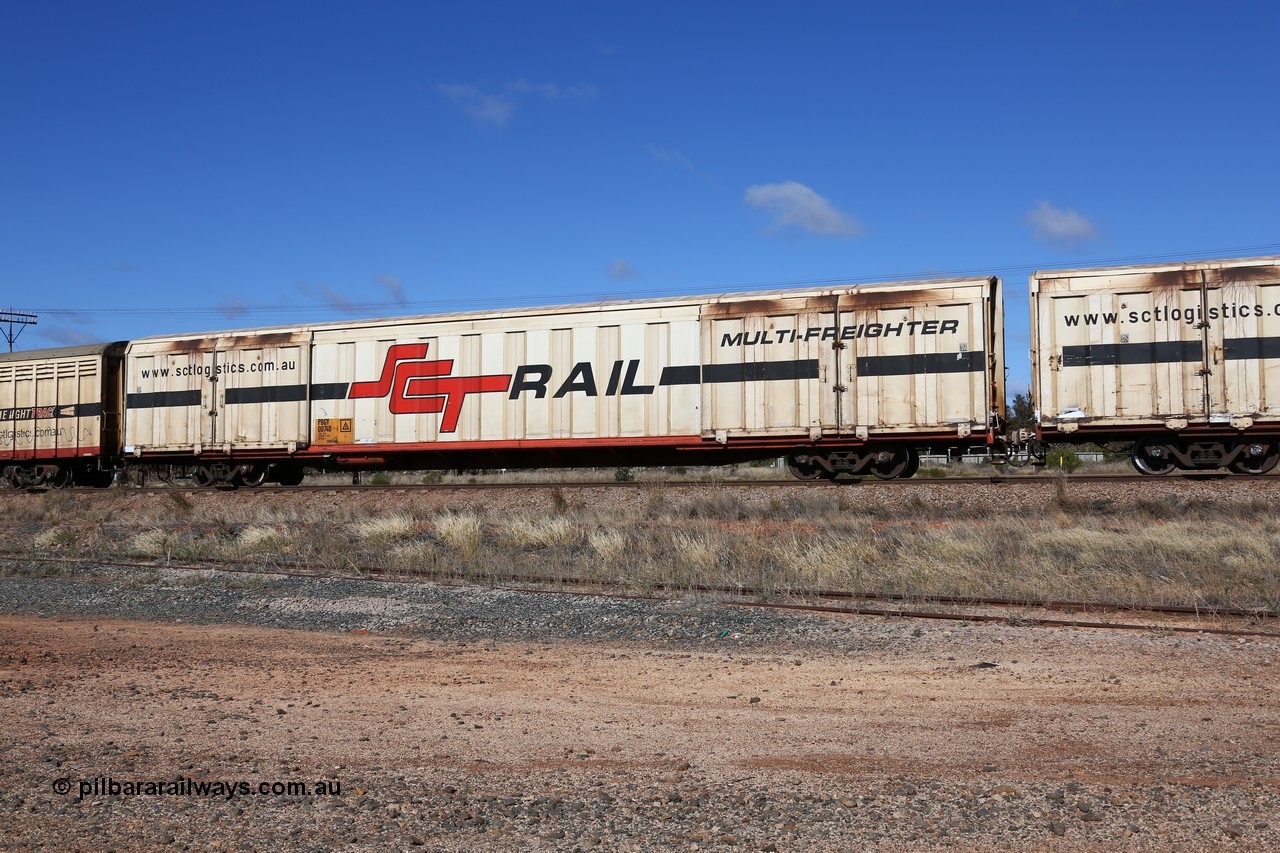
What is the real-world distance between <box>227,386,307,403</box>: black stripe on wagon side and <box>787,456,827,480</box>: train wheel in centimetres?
1033

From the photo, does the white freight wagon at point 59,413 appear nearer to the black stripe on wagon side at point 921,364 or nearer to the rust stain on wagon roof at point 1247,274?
the black stripe on wagon side at point 921,364

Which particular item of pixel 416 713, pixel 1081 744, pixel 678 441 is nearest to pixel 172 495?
pixel 678 441

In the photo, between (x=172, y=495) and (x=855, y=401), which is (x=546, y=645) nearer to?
(x=855, y=401)

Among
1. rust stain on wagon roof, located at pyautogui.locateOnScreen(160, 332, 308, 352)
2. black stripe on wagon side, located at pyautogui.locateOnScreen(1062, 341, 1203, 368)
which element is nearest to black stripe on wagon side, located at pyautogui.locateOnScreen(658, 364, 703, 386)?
black stripe on wagon side, located at pyautogui.locateOnScreen(1062, 341, 1203, 368)

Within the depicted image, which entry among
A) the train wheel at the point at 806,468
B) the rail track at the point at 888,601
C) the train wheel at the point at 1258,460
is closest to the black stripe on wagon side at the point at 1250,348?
the train wheel at the point at 1258,460

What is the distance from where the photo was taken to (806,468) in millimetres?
18312

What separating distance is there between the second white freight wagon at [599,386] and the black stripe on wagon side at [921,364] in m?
0.02

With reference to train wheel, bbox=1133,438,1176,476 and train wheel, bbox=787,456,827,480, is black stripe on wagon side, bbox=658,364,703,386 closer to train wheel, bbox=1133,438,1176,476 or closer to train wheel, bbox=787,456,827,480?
train wheel, bbox=787,456,827,480

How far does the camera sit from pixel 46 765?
4672 millimetres

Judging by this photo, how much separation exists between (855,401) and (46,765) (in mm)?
14219

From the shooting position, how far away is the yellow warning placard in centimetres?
2041

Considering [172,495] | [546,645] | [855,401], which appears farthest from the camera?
[172,495]

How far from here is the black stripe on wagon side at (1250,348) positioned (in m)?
15.5

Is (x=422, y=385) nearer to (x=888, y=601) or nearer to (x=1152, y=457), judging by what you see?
(x=888, y=601)
